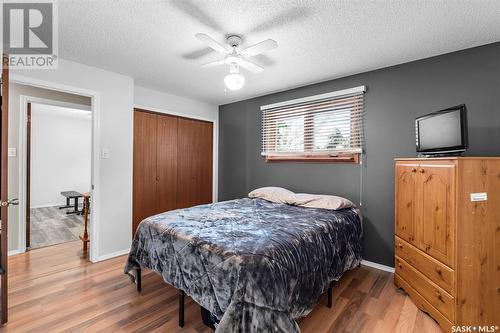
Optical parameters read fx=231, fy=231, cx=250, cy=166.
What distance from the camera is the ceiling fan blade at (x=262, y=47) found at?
72.0 inches

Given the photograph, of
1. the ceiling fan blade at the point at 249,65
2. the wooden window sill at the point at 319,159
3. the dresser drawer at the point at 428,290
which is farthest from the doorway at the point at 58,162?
the dresser drawer at the point at 428,290

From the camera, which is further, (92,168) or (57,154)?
(57,154)

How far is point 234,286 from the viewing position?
1.40 m

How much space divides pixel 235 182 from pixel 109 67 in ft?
8.67

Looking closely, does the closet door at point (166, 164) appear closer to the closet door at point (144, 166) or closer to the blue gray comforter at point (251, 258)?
the closet door at point (144, 166)

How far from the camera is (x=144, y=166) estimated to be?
3.67 metres

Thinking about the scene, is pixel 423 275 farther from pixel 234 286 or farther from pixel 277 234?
pixel 234 286

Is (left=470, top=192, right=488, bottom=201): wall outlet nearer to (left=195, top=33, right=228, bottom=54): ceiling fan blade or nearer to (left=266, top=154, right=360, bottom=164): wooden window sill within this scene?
(left=266, top=154, right=360, bottom=164): wooden window sill

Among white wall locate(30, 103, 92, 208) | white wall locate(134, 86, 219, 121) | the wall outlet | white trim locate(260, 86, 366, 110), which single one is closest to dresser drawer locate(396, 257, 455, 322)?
the wall outlet

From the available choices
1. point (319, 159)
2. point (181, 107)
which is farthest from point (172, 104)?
point (319, 159)

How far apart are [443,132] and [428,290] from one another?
133 cm

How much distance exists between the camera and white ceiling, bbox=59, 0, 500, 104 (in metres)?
1.71

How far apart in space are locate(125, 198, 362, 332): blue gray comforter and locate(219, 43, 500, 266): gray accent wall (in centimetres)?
47

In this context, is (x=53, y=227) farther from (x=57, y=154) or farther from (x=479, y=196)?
(x=479, y=196)
